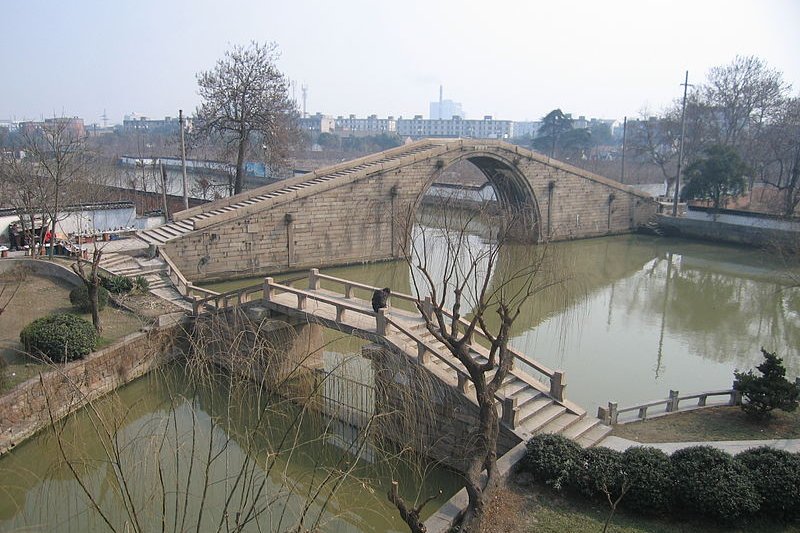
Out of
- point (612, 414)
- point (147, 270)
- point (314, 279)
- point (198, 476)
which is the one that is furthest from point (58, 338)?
point (612, 414)

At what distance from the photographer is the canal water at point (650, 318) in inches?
480

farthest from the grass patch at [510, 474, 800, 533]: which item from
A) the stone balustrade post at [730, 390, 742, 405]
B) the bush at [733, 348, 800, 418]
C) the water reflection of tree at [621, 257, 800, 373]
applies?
the water reflection of tree at [621, 257, 800, 373]

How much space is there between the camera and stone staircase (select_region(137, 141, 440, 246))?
723 inches

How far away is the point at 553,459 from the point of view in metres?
7.18

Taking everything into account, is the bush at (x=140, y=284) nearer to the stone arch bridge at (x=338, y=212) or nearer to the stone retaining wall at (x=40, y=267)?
the stone retaining wall at (x=40, y=267)

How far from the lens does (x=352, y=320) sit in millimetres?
10617

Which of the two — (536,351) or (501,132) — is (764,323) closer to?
(536,351)

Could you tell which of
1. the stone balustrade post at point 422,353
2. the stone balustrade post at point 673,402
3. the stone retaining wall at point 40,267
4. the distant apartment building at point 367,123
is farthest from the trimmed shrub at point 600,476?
the distant apartment building at point 367,123

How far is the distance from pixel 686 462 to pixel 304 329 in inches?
272

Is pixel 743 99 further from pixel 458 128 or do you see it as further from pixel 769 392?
pixel 458 128

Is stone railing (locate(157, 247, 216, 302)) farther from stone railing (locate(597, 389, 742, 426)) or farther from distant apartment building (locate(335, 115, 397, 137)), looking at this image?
distant apartment building (locate(335, 115, 397, 137))

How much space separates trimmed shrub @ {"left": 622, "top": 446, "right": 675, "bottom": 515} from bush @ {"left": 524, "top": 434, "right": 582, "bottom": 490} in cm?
58

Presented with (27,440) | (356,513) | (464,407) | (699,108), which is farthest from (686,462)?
(699,108)

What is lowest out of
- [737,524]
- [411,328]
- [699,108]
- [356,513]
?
[356,513]
